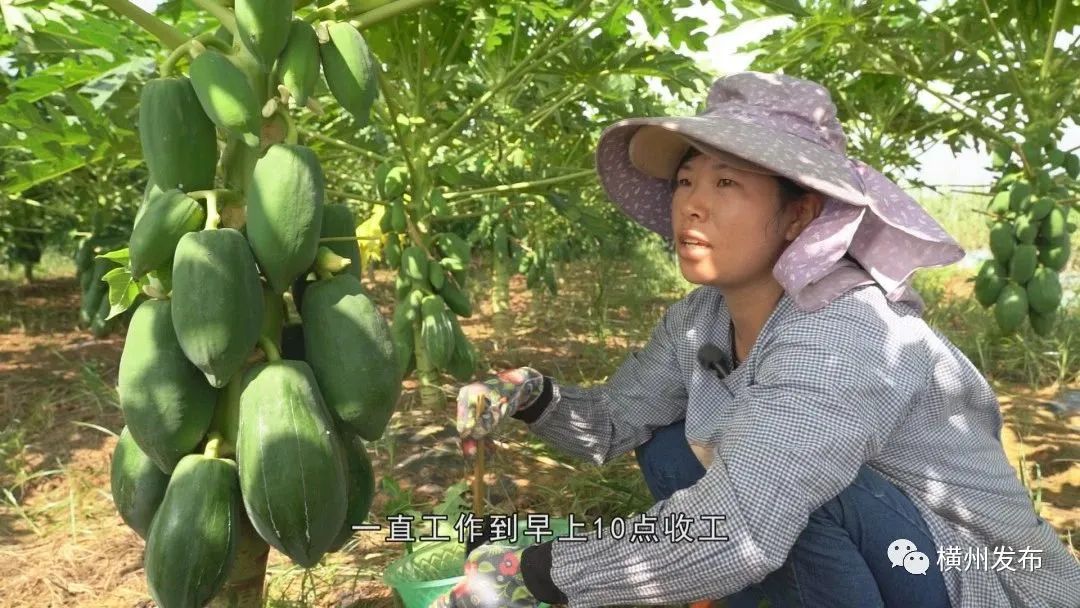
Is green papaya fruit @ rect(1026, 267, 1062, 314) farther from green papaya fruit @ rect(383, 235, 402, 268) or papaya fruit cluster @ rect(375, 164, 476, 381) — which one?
green papaya fruit @ rect(383, 235, 402, 268)

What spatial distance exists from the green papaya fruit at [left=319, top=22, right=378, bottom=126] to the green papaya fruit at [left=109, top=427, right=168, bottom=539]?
1.85 feet

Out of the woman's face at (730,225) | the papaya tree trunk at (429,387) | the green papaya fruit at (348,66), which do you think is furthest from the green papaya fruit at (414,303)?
the green papaya fruit at (348,66)

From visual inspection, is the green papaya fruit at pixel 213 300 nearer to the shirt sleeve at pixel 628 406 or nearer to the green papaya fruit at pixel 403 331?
the shirt sleeve at pixel 628 406

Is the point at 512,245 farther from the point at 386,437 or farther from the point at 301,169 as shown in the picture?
the point at 301,169

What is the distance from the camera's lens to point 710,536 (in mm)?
1235

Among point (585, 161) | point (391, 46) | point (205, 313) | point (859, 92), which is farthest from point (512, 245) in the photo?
point (205, 313)

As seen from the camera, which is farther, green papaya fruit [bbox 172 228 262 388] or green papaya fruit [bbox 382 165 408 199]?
green papaya fruit [bbox 382 165 408 199]

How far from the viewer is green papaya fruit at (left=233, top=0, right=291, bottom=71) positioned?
1.04 m

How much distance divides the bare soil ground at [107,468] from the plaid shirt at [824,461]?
774 millimetres

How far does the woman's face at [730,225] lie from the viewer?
1.53m

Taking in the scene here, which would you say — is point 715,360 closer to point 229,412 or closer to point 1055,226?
point 229,412

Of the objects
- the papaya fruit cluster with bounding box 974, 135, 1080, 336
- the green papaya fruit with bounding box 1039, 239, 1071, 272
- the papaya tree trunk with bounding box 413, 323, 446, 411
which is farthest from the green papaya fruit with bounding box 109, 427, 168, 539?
the green papaya fruit with bounding box 1039, 239, 1071, 272

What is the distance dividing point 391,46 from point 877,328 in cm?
229

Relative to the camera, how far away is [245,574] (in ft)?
3.93
